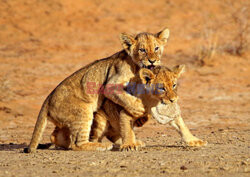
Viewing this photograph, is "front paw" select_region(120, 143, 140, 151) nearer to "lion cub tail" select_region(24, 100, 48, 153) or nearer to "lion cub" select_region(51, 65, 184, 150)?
"lion cub" select_region(51, 65, 184, 150)

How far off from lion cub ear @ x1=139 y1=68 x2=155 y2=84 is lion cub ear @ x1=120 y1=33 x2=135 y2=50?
100cm

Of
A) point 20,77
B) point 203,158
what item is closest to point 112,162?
point 203,158

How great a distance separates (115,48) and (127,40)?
9.79 m

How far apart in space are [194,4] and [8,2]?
8407mm

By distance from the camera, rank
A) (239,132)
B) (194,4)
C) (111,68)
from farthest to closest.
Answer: (194,4) < (239,132) < (111,68)

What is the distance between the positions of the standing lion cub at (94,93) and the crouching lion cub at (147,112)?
134 millimetres

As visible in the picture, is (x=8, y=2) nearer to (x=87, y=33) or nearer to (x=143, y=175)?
(x=87, y=33)

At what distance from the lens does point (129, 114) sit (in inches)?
285

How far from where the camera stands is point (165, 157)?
21.2ft

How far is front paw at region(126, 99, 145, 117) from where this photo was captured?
7133mm

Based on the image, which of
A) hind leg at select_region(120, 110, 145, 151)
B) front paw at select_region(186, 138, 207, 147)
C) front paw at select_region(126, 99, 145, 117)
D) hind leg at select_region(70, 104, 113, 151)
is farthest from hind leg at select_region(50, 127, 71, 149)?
front paw at select_region(186, 138, 207, 147)

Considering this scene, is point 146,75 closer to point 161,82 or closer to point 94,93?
point 161,82

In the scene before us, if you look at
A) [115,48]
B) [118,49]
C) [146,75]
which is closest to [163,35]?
[146,75]

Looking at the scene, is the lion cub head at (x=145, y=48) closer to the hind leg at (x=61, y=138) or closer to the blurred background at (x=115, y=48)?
the hind leg at (x=61, y=138)
